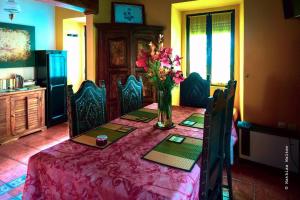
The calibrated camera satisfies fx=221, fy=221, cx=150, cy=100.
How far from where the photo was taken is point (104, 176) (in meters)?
1.11

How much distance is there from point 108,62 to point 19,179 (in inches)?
81.7

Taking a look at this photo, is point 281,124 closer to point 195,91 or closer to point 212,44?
point 195,91

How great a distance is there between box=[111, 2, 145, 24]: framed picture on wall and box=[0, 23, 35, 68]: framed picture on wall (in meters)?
1.79

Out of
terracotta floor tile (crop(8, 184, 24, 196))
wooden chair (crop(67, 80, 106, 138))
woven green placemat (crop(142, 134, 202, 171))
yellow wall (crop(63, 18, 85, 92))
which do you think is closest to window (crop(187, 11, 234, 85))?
wooden chair (crop(67, 80, 106, 138))

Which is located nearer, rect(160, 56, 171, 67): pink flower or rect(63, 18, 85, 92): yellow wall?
rect(160, 56, 171, 67): pink flower

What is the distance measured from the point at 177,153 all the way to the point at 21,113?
134 inches

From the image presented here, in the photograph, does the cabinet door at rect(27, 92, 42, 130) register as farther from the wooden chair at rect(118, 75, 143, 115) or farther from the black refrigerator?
the wooden chair at rect(118, 75, 143, 115)

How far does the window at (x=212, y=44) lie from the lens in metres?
3.71

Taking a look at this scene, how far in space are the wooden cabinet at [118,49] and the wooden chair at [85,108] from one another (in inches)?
56.6

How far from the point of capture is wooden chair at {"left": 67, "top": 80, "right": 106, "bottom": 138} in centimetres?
183

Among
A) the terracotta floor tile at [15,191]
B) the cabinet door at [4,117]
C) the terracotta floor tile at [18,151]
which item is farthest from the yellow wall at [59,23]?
the terracotta floor tile at [15,191]

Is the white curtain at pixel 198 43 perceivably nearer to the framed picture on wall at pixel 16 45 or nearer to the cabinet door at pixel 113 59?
the cabinet door at pixel 113 59

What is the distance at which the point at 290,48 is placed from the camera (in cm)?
274

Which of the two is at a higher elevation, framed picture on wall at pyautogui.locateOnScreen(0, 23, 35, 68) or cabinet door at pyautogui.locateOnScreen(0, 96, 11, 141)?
framed picture on wall at pyautogui.locateOnScreen(0, 23, 35, 68)
